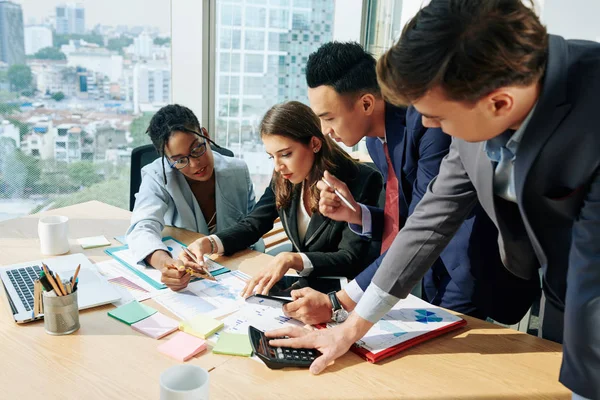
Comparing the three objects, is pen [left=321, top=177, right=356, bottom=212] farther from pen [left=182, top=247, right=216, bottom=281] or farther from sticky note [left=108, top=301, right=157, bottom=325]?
sticky note [left=108, top=301, right=157, bottom=325]

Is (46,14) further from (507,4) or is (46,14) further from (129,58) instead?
(507,4)

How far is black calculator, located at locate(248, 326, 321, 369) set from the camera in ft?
3.45

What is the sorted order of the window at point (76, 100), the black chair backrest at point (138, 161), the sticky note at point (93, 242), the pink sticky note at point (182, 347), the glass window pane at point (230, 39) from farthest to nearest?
the glass window pane at point (230, 39), the window at point (76, 100), the black chair backrest at point (138, 161), the sticky note at point (93, 242), the pink sticky note at point (182, 347)

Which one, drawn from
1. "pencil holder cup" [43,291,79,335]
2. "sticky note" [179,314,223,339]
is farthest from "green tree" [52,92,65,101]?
"sticky note" [179,314,223,339]

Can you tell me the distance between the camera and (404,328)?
1.22 meters

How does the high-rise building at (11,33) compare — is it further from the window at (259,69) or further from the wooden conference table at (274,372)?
the wooden conference table at (274,372)

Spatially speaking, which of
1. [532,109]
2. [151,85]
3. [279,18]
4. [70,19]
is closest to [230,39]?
[279,18]

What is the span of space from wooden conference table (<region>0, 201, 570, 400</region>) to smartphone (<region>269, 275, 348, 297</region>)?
35 centimetres

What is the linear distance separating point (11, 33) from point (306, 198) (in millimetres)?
1702

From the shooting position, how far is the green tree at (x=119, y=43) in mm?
2791

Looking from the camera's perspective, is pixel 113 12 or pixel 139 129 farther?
pixel 139 129

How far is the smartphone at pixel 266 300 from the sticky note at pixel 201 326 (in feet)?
0.53

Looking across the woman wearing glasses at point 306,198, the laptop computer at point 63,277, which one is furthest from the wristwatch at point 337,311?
the laptop computer at point 63,277

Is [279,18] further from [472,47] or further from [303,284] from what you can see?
[472,47]
